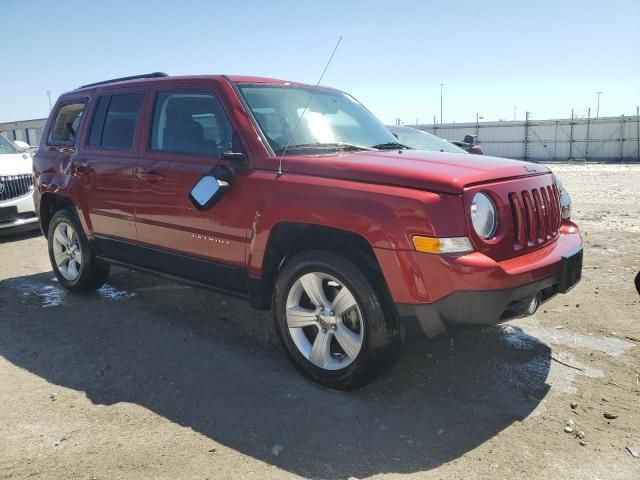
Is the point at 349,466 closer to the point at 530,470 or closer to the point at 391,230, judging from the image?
the point at 530,470

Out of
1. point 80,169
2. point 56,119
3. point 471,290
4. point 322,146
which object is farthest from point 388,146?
point 56,119

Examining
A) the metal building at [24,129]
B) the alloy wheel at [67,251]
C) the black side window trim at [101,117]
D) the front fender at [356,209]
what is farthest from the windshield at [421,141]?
the metal building at [24,129]

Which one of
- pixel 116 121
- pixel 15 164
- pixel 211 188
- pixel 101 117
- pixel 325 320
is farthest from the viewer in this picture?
pixel 15 164

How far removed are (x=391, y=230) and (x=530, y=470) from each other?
1.35 meters

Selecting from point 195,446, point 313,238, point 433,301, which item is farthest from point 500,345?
point 195,446

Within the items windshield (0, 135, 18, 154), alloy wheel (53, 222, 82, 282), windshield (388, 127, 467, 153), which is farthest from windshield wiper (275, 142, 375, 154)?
windshield (0, 135, 18, 154)

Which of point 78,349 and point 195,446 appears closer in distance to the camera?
point 195,446

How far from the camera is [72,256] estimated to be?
5457 millimetres

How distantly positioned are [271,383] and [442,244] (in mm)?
1465

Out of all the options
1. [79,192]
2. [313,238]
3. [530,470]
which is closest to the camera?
[530,470]

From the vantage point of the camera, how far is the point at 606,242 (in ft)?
23.7

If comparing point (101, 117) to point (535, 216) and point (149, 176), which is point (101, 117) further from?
point (535, 216)

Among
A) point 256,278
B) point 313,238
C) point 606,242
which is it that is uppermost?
point 313,238

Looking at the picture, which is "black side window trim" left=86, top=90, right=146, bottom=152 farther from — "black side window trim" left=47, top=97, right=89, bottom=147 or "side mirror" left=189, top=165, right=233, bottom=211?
"side mirror" left=189, top=165, right=233, bottom=211
